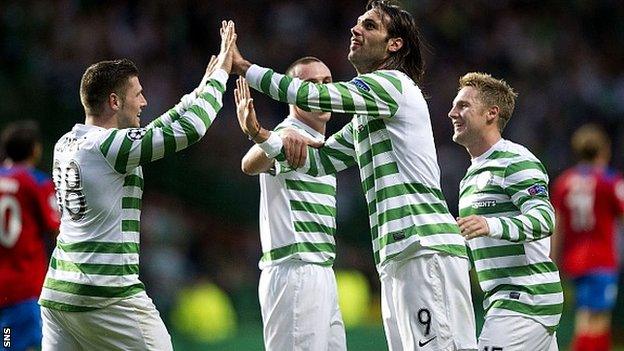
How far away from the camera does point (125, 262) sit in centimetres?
577

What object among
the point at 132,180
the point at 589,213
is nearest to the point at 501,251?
the point at 132,180

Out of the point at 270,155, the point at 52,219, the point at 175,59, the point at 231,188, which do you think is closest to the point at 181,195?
the point at 231,188

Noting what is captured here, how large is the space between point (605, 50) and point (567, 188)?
6766 mm

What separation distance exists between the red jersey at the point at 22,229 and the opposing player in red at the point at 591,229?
16.5ft

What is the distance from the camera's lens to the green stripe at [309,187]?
22.5 feet

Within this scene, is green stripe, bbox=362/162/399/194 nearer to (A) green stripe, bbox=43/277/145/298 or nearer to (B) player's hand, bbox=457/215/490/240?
(B) player's hand, bbox=457/215/490/240

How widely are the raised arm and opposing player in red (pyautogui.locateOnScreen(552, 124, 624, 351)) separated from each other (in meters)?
6.34

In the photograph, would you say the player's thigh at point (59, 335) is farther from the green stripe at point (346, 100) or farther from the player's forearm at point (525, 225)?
the player's forearm at point (525, 225)

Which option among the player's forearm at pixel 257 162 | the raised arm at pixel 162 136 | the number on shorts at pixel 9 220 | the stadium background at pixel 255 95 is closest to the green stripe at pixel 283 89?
the raised arm at pixel 162 136

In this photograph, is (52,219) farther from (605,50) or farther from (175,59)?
(605,50)

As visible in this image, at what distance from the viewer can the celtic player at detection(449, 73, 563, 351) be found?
6070mm

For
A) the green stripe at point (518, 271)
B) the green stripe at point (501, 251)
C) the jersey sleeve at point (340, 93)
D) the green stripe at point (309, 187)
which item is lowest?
the green stripe at point (518, 271)

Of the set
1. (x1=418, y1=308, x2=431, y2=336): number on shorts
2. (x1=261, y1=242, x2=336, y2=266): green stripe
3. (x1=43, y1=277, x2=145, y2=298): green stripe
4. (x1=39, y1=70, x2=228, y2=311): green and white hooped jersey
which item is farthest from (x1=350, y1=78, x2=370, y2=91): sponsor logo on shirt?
(x1=43, y1=277, x2=145, y2=298): green stripe

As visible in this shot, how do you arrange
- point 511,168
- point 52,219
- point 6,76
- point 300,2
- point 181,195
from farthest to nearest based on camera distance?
point 300,2 → point 6,76 → point 181,195 → point 52,219 → point 511,168
